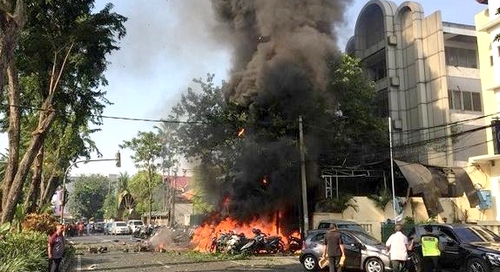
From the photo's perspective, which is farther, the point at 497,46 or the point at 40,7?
the point at 497,46

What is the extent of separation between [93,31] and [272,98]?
437 inches

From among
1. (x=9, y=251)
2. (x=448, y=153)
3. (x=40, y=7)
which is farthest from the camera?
(x=448, y=153)

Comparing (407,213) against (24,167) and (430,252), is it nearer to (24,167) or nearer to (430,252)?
(430,252)

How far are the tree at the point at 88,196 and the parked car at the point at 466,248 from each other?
92.6 metres

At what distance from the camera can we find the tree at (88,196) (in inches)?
3888

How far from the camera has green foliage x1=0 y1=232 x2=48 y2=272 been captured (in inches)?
341

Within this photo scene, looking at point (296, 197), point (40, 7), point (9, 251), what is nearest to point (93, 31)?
point (40, 7)

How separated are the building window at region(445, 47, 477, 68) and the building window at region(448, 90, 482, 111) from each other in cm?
244

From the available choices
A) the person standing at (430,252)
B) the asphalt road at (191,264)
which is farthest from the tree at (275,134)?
the person standing at (430,252)

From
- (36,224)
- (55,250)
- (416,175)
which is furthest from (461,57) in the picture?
(55,250)

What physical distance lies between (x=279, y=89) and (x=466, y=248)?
15230mm

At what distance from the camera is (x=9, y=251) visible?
36.8ft

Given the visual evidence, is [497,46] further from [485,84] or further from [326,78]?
[326,78]

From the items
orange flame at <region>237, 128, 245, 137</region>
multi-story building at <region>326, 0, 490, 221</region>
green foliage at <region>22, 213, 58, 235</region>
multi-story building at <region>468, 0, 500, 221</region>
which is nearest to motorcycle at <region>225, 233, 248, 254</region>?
orange flame at <region>237, 128, 245, 137</region>
